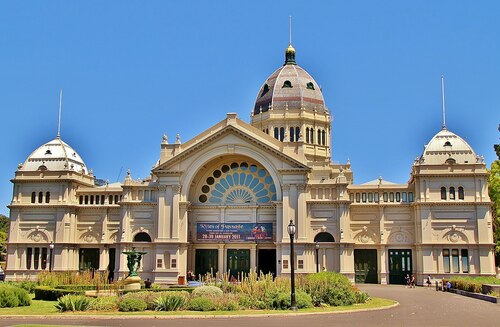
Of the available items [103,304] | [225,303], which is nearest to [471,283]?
[225,303]

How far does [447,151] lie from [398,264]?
41.5 feet

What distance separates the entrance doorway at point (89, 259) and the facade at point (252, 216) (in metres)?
0.11

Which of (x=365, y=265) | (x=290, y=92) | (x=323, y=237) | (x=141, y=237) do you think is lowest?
(x=365, y=265)

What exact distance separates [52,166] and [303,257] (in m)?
30.9

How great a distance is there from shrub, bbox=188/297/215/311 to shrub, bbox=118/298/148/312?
2.55m

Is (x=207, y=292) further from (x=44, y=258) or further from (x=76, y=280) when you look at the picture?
(x=44, y=258)

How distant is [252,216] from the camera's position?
6588 cm

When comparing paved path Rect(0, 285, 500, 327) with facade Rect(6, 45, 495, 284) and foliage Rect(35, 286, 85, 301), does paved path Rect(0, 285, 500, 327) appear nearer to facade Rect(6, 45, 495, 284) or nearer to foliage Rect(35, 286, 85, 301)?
foliage Rect(35, 286, 85, 301)

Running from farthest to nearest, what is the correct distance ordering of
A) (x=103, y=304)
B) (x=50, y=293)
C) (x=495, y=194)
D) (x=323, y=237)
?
1. (x=495, y=194)
2. (x=323, y=237)
3. (x=50, y=293)
4. (x=103, y=304)

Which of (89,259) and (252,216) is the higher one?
(252,216)

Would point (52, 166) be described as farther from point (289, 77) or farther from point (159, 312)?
point (159, 312)

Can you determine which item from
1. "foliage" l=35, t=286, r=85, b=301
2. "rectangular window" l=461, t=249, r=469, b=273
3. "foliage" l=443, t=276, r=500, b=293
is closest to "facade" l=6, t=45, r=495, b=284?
"rectangular window" l=461, t=249, r=469, b=273

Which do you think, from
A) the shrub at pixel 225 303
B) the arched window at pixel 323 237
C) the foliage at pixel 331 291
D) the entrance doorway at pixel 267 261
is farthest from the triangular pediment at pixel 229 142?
the shrub at pixel 225 303

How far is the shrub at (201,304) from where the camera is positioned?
33.8 meters
